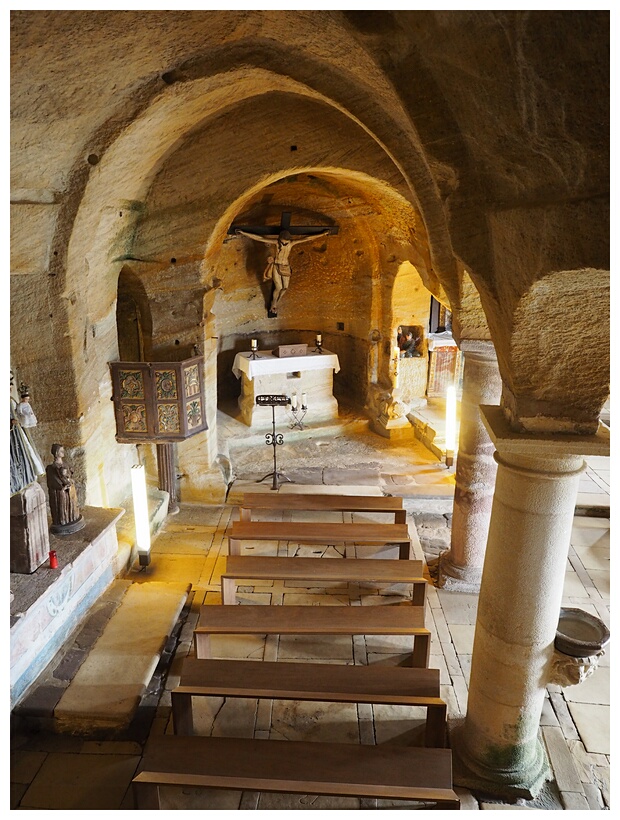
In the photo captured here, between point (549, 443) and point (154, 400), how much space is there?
4.64 meters

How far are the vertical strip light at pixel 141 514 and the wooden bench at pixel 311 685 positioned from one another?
235cm

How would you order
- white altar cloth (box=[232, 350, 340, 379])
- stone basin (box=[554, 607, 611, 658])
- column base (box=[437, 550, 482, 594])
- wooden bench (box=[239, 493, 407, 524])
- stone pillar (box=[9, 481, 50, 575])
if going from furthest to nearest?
white altar cloth (box=[232, 350, 340, 379]) < wooden bench (box=[239, 493, 407, 524]) < column base (box=[437, 550, 482, 594]) < stone pillar (box=[9, 481, 50, 575]) < stone basin (box=[554, 607, 611, 658])

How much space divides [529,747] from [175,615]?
3149mm

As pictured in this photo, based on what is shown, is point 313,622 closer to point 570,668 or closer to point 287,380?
point 570,668

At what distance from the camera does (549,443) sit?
333 cm

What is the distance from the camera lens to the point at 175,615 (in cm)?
556

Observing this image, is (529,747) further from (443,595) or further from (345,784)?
(443,595)

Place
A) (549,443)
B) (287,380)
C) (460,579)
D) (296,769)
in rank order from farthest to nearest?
(287,380)
(460,579)
(296,769)
(549,443)

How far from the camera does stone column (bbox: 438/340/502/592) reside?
230 inches

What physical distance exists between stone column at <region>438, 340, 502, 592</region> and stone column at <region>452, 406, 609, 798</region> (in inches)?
83.6

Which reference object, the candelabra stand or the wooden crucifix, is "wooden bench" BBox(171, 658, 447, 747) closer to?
the candelabra stand

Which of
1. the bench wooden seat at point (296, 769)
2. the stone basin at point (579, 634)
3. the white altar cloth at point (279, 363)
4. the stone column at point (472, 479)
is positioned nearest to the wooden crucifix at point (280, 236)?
the white altar cloth at point (279, 363)

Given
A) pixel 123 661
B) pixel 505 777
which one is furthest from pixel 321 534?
pixel 505 777

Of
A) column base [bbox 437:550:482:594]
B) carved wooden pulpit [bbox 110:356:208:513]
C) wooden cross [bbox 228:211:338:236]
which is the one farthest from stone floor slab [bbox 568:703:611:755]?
wooden cross [bbox 228:211:338:236]
